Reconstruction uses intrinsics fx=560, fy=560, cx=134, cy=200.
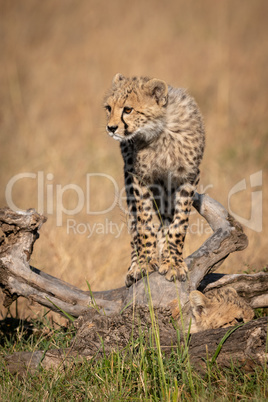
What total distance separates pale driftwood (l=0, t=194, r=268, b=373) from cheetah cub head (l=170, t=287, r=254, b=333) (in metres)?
0.10

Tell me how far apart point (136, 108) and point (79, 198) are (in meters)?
3.18

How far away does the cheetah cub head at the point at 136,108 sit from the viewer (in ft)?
12.8

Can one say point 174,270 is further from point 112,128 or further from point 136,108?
point 136,108

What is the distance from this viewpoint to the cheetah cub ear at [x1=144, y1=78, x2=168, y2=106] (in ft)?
13.1

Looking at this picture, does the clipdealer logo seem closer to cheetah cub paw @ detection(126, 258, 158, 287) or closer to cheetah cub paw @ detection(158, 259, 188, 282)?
cheetah cub paw @ detection(126, 258, 158, 287)

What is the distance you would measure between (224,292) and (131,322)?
66 cm

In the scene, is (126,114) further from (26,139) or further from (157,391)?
(26,139)

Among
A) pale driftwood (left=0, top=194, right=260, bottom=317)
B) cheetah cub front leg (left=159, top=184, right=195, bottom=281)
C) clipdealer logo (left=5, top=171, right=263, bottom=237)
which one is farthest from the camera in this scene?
clipdealer logo (left=5, top=171, right=263, bottom=237)

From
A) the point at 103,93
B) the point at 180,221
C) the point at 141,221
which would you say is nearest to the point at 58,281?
the point at 141,221

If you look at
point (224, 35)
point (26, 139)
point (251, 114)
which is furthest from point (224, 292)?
point (224, 35)

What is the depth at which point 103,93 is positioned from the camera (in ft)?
34.7

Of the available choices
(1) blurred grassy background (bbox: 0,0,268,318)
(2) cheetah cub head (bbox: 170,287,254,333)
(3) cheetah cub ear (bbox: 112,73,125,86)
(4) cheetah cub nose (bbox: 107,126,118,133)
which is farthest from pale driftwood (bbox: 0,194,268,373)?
(3) cheetah cub ear (bbox: 112,73,125,86)

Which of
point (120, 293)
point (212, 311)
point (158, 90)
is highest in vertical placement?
point (158, 90)

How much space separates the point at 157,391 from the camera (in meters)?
2.83
